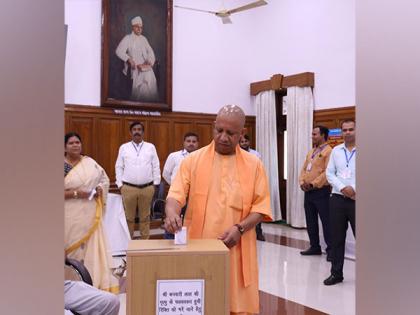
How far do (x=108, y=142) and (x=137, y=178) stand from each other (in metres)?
1.96

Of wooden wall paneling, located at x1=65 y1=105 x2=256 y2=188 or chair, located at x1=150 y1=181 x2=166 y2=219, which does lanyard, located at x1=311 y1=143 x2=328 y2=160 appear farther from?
wooden wall paneling, located at x1=65 y1=105 x2=256 y2=188

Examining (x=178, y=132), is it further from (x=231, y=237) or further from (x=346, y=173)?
(x=231, y=237)

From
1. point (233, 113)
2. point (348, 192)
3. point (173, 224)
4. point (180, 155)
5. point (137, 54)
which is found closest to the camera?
point (173, 224)

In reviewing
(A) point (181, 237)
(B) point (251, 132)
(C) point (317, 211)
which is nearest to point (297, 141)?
(B) point (251, 132)

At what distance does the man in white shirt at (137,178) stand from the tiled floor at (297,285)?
1850 mm

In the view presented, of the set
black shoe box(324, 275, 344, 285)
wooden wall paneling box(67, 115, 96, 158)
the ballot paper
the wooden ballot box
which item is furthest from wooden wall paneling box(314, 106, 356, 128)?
the wooden ballot box

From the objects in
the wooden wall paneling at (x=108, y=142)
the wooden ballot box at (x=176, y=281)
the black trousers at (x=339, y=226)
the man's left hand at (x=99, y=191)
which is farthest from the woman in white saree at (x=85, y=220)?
→ the wooden wall paneling at (x=108, y=142)

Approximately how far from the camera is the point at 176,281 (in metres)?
1.62

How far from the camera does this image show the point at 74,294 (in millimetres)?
2588

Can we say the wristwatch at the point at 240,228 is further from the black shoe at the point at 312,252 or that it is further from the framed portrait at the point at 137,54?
the framed portrait at the point at 137,54

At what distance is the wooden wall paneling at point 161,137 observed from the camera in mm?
8899
